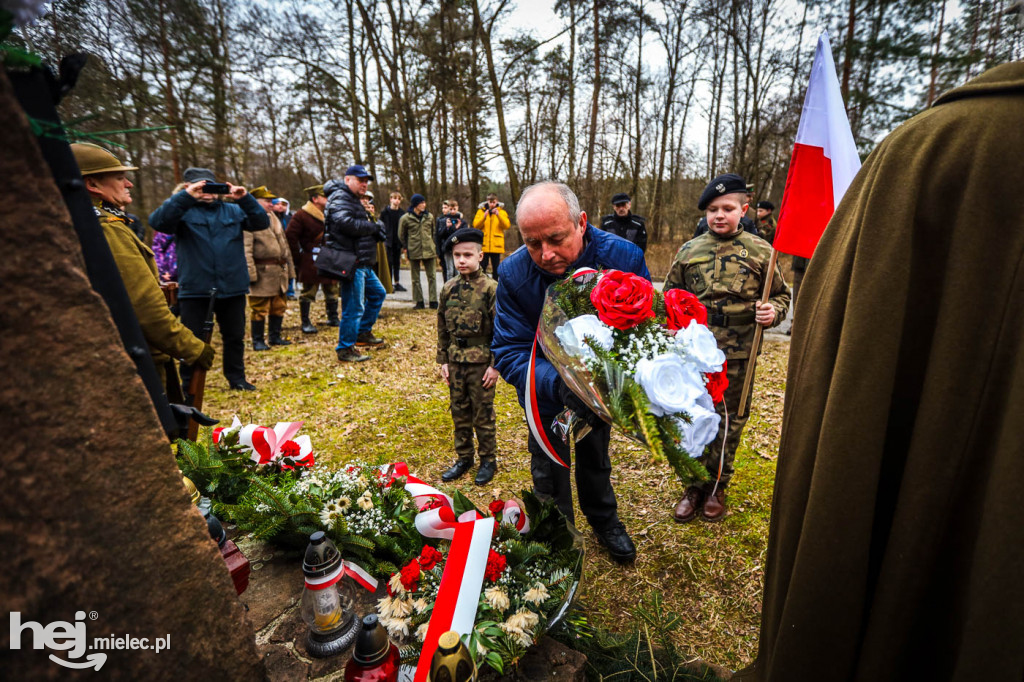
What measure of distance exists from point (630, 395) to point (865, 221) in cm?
75

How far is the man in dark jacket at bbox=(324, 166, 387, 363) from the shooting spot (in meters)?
6.58

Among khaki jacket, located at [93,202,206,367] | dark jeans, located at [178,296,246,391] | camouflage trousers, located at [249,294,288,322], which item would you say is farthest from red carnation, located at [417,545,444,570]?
camouflage trousers, located at [249,294,288,322]

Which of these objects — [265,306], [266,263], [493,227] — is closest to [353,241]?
[266,263]

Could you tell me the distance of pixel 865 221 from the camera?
116cm

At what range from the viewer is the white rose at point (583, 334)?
160cm

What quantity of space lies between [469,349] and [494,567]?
2.22m

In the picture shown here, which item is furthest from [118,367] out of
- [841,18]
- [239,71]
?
[841,18]

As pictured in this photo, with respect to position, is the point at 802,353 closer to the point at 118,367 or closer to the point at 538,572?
the point at 538,572

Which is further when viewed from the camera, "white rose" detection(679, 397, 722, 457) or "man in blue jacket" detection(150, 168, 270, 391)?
"man in blue jacket" detection(150, 168, 270, 391)

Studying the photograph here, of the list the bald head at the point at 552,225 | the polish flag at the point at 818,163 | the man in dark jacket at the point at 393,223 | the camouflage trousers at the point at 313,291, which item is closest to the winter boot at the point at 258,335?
the camouflage trousers at the point at 313,291

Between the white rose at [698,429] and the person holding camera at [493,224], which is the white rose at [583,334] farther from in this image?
the person holding camera at [493,224]

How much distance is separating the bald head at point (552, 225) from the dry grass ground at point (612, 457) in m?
1.25

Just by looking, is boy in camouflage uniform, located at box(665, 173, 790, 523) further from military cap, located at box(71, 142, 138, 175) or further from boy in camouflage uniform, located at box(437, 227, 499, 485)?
military cap, located at box(71, 142, 138, 175)

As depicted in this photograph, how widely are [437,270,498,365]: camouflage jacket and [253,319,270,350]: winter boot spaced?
190 inches
